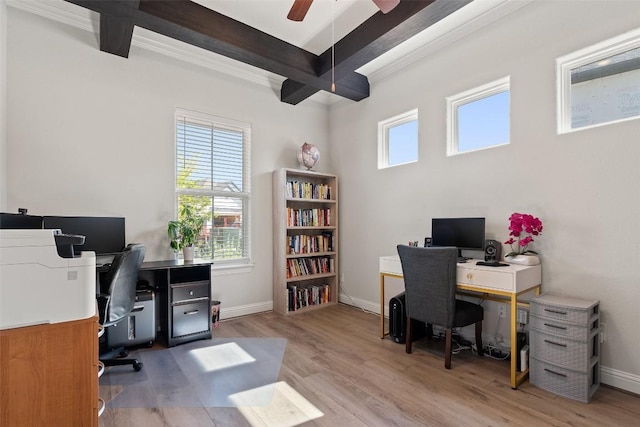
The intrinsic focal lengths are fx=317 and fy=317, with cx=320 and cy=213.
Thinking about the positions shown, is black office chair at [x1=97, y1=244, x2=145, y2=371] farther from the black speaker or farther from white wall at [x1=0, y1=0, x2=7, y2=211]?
the black speaker

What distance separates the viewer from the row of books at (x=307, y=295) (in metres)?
4.06

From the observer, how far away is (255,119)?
162 inches

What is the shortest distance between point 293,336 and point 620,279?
2.72 metres

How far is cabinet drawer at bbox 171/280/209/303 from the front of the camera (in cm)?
304

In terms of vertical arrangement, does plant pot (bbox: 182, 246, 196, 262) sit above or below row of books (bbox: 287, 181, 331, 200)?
below

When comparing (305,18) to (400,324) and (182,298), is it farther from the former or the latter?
(400,324)

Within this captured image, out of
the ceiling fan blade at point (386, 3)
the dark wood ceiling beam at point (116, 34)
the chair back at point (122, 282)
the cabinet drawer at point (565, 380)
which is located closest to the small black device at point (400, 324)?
the cabinet drawer at point (565, 380)

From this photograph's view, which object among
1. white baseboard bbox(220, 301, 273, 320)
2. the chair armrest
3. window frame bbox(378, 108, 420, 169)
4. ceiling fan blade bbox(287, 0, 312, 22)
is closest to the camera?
ceiling fan blade bbox(287, 0, 312, 22)

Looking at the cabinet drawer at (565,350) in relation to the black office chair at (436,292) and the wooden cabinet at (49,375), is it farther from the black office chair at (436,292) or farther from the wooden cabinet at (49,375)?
the wooden cabinet at (49,375)

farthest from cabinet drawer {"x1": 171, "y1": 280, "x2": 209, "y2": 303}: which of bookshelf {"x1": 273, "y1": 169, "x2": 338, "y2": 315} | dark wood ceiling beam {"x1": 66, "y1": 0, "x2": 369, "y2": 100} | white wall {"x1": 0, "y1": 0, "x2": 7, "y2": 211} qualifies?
dark wood ceiling beam {"x1": 66, "y1": 0, "x2": 369, "y2": 100}

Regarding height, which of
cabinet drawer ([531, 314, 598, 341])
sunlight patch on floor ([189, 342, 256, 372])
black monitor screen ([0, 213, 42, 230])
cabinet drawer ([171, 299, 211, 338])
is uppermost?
black monitor screen ([0, 213, 42, 230])

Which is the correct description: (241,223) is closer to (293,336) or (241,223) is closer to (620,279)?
(293,336)

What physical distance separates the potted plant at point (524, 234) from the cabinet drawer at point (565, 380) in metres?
0.74

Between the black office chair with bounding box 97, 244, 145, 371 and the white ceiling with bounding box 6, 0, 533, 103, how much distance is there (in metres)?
2.19
